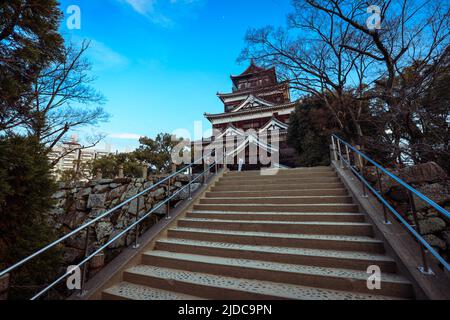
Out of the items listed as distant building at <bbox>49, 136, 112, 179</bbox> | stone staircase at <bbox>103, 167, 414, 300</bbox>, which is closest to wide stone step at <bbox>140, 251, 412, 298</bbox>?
stone staircase at <bbox>103, 167, 414, 300</bbox>

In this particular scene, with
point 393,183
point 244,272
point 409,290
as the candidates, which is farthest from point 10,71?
point 393,183

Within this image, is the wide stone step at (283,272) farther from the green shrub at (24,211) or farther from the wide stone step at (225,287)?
the green shrub at (24,211)

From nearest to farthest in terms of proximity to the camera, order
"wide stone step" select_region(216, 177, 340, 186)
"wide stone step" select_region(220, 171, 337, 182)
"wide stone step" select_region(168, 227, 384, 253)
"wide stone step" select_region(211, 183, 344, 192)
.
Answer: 1. "wide stone step" select_region(168, 227, 384, 253)
2. "wide stone step" select_region(211, 183, 344, 192)
3. "wide stone step" select_region(216, 177, 340, 186)
4. "wide stone step" select_region(220, 171, 337, 182)

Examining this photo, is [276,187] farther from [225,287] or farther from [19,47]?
[19,47]

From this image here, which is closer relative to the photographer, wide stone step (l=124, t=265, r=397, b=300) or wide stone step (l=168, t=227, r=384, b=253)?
wide stone step (l=124, t=265, r=397, b=300)

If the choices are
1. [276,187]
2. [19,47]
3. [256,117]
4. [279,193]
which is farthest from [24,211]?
[256,117]

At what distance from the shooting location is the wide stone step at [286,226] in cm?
277

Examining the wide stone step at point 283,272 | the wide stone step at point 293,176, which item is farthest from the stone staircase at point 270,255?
the wide stone step at point 293,176

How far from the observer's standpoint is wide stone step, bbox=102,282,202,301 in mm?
2129

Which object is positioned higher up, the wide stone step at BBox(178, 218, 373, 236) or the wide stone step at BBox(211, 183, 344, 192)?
the wide stone step at BBox(211, 183, 344, 192)

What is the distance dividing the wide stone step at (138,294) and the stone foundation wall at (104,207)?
3746 millimetres

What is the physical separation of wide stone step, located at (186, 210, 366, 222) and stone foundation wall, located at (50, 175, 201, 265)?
7.60 ft

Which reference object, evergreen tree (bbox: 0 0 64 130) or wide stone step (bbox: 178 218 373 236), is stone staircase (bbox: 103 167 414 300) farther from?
evergreen tree (bbox: 0 0 64 130)
